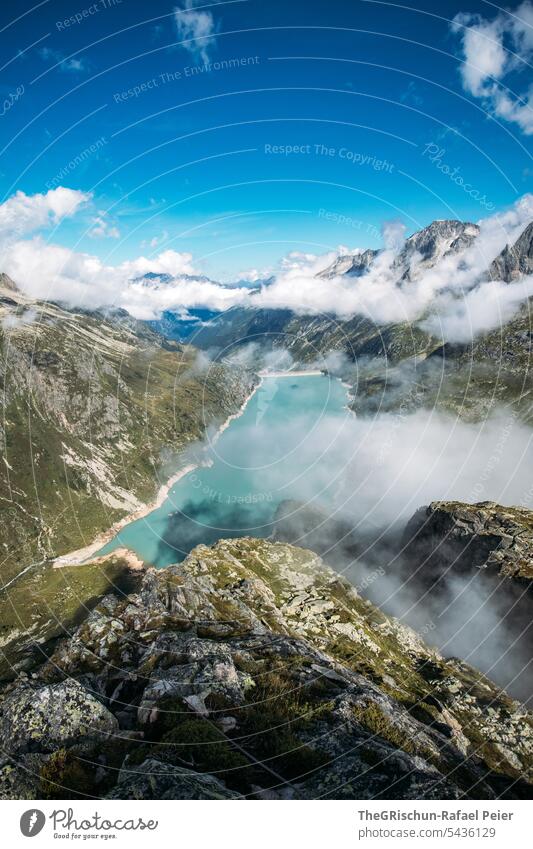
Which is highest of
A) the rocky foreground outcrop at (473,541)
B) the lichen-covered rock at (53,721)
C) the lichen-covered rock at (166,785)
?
the rocky foreground outcrop at (473,541)

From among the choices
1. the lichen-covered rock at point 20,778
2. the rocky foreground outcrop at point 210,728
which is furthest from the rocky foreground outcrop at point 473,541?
the lichen-covered rock at point 20,778

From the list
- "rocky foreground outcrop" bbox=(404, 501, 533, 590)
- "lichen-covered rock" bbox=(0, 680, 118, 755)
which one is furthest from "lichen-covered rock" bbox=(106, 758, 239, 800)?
"rocky foreground outcrop" bbox=(404, 501, 533, 590)

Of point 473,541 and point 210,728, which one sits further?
point 473,541

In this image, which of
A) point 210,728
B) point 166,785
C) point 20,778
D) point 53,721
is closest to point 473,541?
point 210,728

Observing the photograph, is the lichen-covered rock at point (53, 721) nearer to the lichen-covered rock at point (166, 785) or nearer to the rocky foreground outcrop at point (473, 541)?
the lichen-covered rock at point (166, 785)

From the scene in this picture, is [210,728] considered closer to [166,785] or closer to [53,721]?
[166,785]

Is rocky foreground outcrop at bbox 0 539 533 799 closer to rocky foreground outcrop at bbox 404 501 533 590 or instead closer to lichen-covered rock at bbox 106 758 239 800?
lichen-covered rock at bbox 106 758 239 800

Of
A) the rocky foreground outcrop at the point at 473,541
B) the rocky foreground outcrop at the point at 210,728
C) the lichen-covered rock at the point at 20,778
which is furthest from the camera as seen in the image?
the rocky foreground outcrop at the point at 473,541

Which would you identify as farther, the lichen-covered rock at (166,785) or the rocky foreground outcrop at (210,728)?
the rocky foreground outcrop at (210,728)

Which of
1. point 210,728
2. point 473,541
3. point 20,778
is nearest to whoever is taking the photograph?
point 20,778
